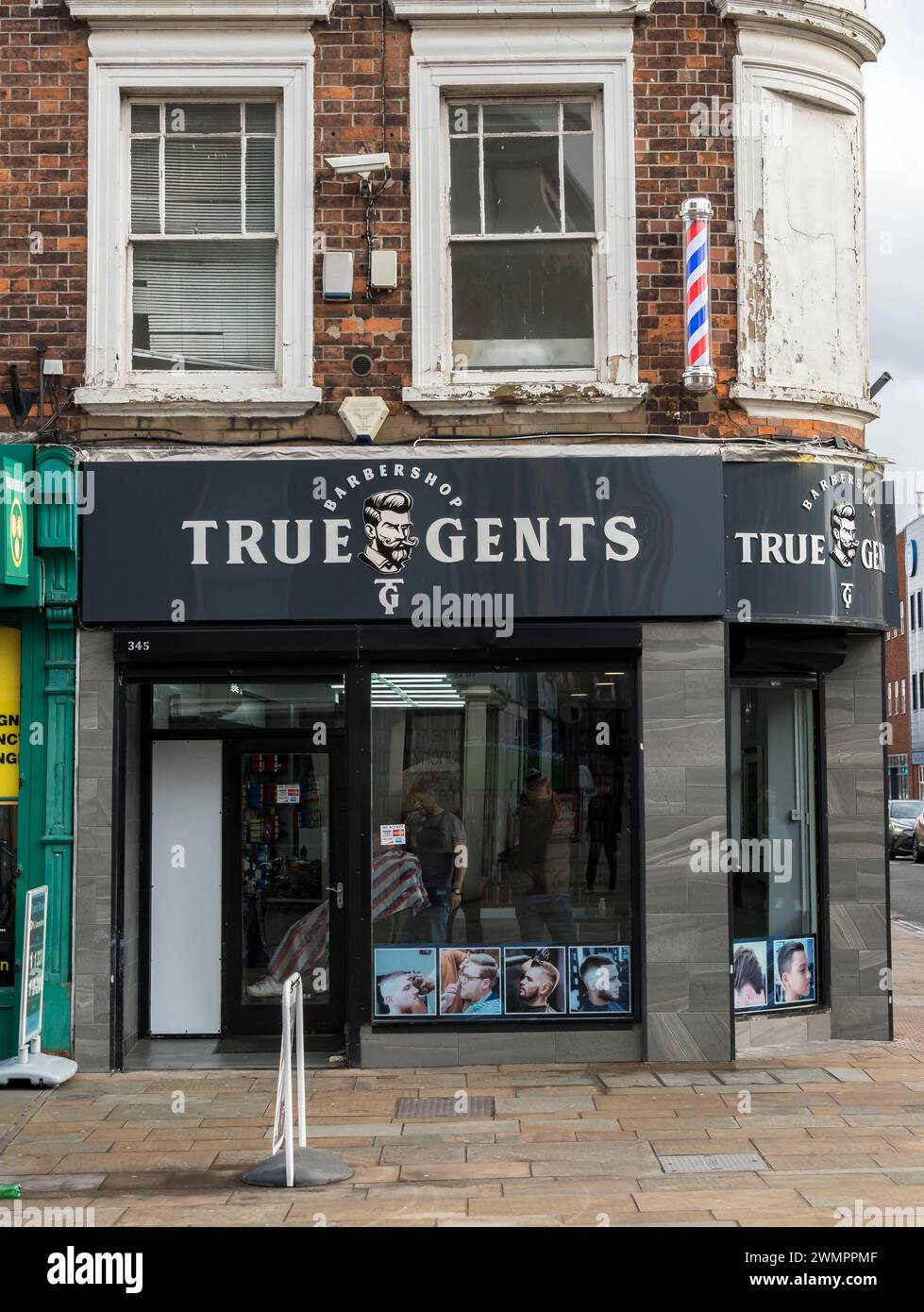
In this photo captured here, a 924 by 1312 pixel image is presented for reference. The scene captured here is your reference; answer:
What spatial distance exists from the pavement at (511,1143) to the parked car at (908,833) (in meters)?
24.3

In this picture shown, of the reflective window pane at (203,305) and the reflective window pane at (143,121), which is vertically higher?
the reflective window pane at (143,121)

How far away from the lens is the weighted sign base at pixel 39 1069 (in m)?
9.38

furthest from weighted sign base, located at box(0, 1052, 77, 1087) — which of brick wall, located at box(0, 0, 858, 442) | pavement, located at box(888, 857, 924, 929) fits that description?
pavement, located at box(888, 857, 924, 929)

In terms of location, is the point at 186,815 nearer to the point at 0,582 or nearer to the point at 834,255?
the point at 0,582

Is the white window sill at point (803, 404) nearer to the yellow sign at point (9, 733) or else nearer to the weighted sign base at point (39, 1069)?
the yellow sign at point (9, 733)

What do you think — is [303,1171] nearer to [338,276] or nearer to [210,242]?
[338,276]

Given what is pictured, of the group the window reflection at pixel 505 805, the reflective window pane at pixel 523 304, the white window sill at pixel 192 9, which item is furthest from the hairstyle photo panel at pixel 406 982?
the white window sill at pixel 192 9

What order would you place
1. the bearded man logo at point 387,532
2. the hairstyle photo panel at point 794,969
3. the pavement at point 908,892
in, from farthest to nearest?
the pavement at point 908,892
the hairstyle photo panel at point 794,969
the bearded man logo at point 387,532

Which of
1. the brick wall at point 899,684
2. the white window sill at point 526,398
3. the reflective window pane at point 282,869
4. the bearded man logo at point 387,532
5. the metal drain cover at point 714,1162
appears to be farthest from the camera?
the brick wall at point 899,684

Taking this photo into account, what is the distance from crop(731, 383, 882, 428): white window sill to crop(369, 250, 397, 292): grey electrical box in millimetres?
2460

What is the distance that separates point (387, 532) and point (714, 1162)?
458 centimetres

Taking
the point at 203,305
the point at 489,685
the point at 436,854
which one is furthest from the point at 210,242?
the point at 436,854

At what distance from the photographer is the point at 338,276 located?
10148 millimetres
